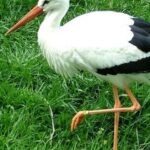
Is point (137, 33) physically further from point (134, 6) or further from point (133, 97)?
point (134, 6)

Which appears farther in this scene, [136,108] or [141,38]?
[136,108]

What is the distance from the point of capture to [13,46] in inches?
227

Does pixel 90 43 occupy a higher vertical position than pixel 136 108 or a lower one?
higher

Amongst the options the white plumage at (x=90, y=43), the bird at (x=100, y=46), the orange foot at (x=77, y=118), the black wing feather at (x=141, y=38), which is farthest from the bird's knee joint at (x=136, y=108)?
the black wing feather at (x=141, y=38)

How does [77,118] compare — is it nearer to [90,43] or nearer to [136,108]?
[136,108]

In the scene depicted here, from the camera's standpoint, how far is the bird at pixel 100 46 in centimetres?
456

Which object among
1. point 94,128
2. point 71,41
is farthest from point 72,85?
point 71,41

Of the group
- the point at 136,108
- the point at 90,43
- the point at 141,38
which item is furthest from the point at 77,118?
the point at 141,38

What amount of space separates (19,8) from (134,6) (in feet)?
3.46

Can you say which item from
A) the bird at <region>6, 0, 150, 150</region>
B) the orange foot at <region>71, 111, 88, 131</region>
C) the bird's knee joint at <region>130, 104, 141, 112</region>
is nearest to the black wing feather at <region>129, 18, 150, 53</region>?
the bird at <region>6, 0, 150, 150</region>

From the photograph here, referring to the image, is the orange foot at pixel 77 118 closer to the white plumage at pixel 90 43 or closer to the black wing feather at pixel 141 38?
the white plumage at pixel 90 43

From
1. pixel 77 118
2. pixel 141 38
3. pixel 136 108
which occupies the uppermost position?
pixel 141 38

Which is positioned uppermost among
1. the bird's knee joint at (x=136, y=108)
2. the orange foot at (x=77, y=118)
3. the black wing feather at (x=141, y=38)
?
the black wing feather at (x=141, y=38)

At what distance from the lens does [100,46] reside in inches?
180
